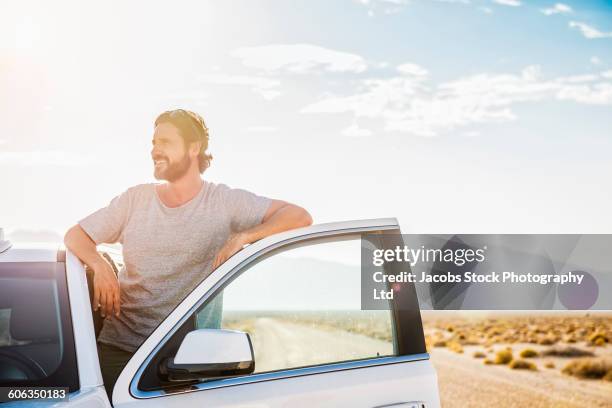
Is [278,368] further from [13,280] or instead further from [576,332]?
[576,332]

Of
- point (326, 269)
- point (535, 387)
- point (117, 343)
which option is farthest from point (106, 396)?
point (535, 387)

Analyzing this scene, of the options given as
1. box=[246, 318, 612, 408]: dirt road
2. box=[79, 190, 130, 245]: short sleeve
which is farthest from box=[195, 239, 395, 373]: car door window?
box=[246, 318, 612, 408]: dirt road

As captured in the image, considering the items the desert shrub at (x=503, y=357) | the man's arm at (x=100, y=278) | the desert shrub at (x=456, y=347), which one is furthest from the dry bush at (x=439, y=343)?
the man's arm at (x=100, y=278)

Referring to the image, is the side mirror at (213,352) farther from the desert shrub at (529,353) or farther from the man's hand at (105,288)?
the desert shrub at (529,353)

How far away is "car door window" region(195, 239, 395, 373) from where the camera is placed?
3.16m

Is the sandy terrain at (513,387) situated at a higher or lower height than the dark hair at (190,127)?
lower

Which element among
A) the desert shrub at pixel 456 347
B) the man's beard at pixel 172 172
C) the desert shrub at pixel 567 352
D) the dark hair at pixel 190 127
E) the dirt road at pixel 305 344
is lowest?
the desert shrub at pixel 456 347

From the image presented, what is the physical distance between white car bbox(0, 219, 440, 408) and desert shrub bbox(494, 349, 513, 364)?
69803 millimetres

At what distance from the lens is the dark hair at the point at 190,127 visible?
437 cm

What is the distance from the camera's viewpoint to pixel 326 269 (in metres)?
3.47

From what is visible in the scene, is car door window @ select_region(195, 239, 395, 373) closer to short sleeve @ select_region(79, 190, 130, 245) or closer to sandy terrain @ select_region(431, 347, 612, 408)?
short sleeve @ select_region(79, 190, 130, 245)

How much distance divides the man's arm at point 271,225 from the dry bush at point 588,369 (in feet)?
224

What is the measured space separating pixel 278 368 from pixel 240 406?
0.25 metres

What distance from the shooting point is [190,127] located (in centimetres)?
441
